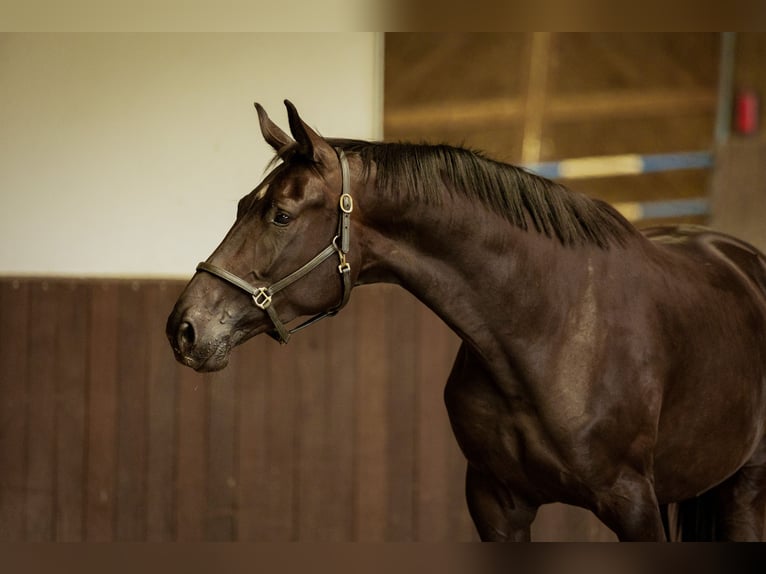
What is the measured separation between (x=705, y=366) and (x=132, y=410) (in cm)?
213

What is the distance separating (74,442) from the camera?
341 centimetres

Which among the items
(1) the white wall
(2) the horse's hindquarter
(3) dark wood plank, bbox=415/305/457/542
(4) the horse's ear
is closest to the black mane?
(4) the horse's ear

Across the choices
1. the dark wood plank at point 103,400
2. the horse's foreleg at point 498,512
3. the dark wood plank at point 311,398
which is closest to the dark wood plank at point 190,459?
the dark wood plank at point 103,400

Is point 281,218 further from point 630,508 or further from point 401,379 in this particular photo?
point 401,379

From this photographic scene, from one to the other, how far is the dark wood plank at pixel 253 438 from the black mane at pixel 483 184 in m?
1.75

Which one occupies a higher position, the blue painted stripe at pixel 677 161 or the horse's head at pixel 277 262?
the blue painted stripe at pixel 677 161

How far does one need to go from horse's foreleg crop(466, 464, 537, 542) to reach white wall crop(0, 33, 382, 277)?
1.75 meters

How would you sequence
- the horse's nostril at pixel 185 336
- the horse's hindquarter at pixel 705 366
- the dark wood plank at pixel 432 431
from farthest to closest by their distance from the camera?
the dark wood plank at pixel 432 431 < the horse's hindquarter at pixel 705 366 < the horse's nostril at pixel 185 336

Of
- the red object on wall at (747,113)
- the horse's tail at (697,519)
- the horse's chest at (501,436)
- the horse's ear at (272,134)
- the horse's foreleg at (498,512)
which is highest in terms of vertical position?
the red object on wall at (747,113)

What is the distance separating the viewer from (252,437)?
3.39 m

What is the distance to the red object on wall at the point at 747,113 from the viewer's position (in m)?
3.45

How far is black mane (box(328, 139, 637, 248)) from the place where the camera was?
1.70 meters

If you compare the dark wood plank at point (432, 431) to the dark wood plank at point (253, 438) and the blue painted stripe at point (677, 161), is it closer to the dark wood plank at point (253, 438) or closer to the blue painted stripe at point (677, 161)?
the dark wood plank at point (253, 438)

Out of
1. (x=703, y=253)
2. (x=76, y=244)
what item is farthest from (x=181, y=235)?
(x=703, y=253)
